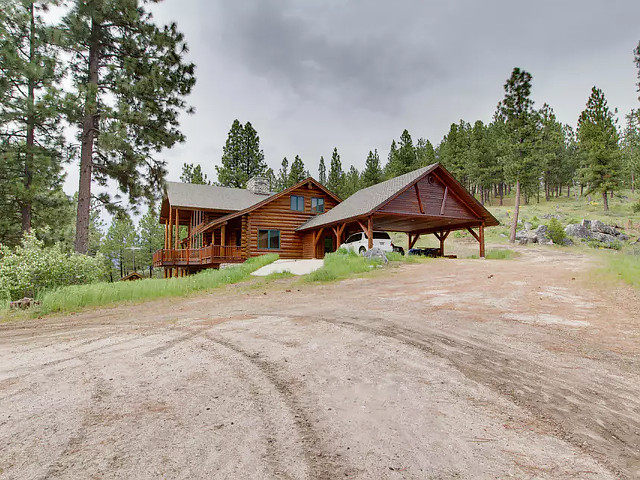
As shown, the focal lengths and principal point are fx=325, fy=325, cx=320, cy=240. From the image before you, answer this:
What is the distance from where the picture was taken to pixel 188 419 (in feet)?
8.77

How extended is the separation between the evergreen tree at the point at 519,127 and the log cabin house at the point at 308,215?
12.9m

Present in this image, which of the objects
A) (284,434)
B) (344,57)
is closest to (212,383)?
(284,434)

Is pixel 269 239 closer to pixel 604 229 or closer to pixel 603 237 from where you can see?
pixel 603 237

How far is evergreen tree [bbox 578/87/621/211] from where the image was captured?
4194 centimetres

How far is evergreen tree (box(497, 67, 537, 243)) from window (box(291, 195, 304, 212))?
20.1 m

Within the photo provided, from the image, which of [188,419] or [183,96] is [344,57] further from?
[188,419]

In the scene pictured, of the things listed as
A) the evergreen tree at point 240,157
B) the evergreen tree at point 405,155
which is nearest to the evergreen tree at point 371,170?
the evergreen tree at point 405,155

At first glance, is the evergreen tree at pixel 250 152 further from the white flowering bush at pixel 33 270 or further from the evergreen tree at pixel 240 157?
the white flowering bush at pixel 33 270

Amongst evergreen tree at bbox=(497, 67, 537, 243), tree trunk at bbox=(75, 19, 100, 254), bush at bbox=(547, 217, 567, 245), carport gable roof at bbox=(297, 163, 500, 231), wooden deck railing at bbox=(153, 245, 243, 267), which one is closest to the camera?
tree trunk at bbox=(75, 19, 100, 254)

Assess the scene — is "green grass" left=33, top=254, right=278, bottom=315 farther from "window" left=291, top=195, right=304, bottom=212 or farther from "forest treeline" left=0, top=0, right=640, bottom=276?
"window" left=291, top=195, right=304, bottom=212

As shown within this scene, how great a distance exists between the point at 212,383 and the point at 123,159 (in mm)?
16207

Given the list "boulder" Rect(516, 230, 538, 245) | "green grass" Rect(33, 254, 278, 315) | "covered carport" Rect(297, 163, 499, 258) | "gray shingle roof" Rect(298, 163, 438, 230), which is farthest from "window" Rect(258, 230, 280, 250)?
"boulder" Rect(516, 230, 538, 245)

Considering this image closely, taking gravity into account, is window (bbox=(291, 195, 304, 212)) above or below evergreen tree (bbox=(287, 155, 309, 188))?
below

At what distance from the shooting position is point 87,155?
15133 millimetres
